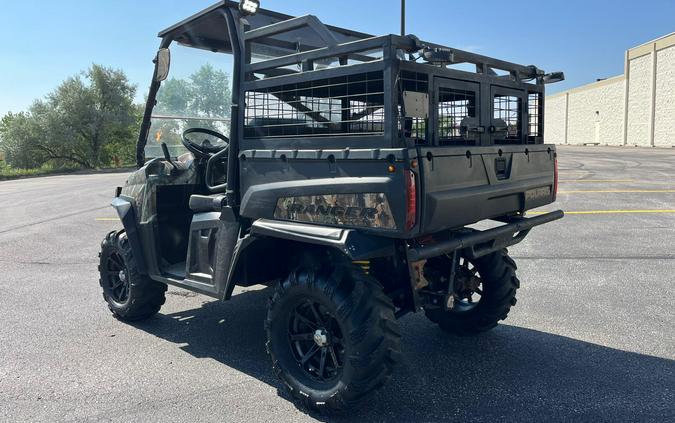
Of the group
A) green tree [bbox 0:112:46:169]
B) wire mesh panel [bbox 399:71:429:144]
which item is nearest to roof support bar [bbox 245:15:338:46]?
wire mesh panel [bbox 399:71:429:144]

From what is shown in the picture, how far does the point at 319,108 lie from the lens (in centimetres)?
356

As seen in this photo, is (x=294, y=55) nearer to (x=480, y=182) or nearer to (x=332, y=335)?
(x=480, y=182)

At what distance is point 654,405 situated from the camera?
3355 mm

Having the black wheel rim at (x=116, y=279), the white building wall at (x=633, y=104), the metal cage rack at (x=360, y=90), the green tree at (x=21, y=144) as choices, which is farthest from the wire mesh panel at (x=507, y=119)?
the green tree at (x=21, y=144)

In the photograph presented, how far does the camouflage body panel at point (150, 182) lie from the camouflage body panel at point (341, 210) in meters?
1.63

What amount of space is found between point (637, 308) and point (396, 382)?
9.36 ft

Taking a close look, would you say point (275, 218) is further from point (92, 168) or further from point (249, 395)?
point (92, 168)

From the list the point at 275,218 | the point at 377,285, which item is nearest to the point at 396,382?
the point at 377,285

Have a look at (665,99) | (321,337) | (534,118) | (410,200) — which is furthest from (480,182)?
(665,99)

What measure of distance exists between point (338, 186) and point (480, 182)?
3.06 ft

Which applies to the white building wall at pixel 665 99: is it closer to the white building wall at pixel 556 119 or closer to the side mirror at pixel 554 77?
the white building wall at pixel 556 119

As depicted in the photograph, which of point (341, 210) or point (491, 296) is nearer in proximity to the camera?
point (341, 210)

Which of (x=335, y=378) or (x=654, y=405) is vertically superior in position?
(x=335, y=378)

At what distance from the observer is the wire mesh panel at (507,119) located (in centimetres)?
391
